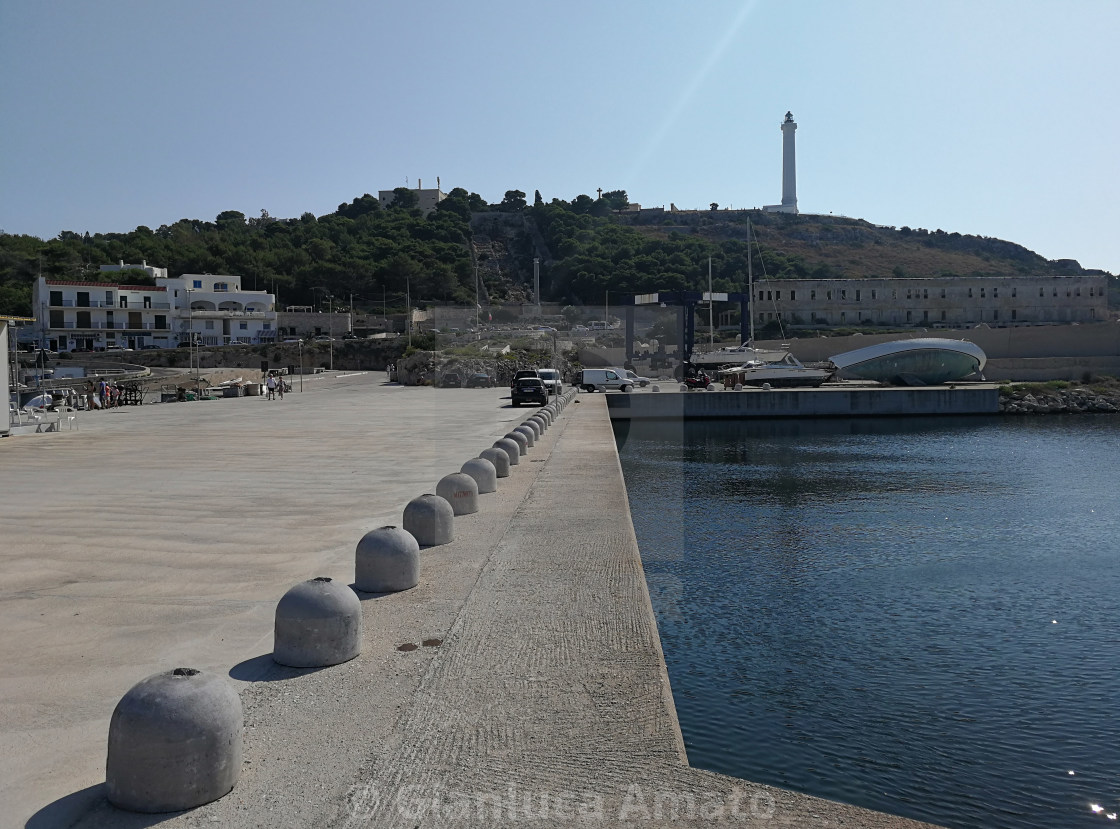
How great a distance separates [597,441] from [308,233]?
5127 inches

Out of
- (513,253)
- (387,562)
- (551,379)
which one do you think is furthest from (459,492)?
(513,253)

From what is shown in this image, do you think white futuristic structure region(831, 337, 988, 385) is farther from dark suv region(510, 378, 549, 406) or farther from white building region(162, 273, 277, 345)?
white building region(162, 273, 277, 345)

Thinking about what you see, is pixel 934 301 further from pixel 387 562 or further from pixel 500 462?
pixel 387 562

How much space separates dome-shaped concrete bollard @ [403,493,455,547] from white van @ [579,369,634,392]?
42319 millimetres

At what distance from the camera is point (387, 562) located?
9.09 meters

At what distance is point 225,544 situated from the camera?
12.5m

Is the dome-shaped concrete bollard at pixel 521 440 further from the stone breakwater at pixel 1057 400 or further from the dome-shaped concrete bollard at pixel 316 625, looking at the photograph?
the stone breakwater at pixel 1057 400

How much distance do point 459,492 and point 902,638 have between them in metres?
6.17

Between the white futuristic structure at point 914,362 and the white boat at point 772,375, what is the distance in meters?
5.03

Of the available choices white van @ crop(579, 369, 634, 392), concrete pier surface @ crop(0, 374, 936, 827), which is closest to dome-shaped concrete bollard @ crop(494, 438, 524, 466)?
concrete pier surface @ crop(0, 374, 936, 827)

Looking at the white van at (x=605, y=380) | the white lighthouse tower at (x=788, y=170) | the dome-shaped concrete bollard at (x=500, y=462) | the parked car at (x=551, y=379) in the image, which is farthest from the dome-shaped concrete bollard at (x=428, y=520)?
the white lighthouse tower at (x=788, y=170)

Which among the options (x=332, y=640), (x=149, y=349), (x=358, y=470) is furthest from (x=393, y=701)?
(x=149, y=349)

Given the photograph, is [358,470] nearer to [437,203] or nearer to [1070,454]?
[1070,454]

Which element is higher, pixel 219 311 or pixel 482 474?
pixel 219 311
